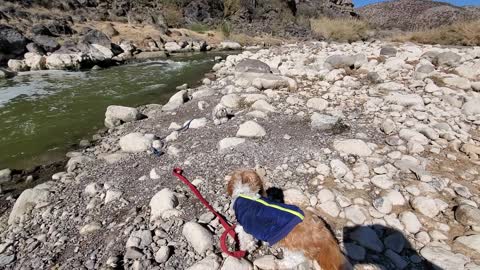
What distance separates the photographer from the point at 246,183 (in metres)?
2.58

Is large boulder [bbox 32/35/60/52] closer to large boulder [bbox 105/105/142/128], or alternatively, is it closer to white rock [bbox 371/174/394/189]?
large boulder [bbox 105/105/142/128]

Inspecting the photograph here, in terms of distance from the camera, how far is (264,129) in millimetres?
4461

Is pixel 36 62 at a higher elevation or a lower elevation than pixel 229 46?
lower

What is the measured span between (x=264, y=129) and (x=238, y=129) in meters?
0.43

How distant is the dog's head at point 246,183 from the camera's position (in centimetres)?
256

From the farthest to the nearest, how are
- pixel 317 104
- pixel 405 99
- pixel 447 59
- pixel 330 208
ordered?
pixel 447 59, pixel 317 104, pixel 405 99, pixel 330 208

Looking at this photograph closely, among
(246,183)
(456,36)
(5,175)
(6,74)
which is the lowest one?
(6,74)

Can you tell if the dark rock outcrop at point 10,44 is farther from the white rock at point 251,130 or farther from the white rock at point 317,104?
the white rock at point 317,104

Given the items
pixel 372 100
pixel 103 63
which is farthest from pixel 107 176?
pixel 103 63

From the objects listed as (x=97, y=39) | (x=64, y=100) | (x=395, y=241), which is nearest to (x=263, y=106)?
(x=395, y=241)

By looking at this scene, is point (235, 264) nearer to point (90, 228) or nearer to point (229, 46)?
point (90, 228)

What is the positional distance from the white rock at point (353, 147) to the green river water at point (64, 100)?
4543mm

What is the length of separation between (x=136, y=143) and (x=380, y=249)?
3609 mm

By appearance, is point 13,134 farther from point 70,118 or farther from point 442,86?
point 442,86
